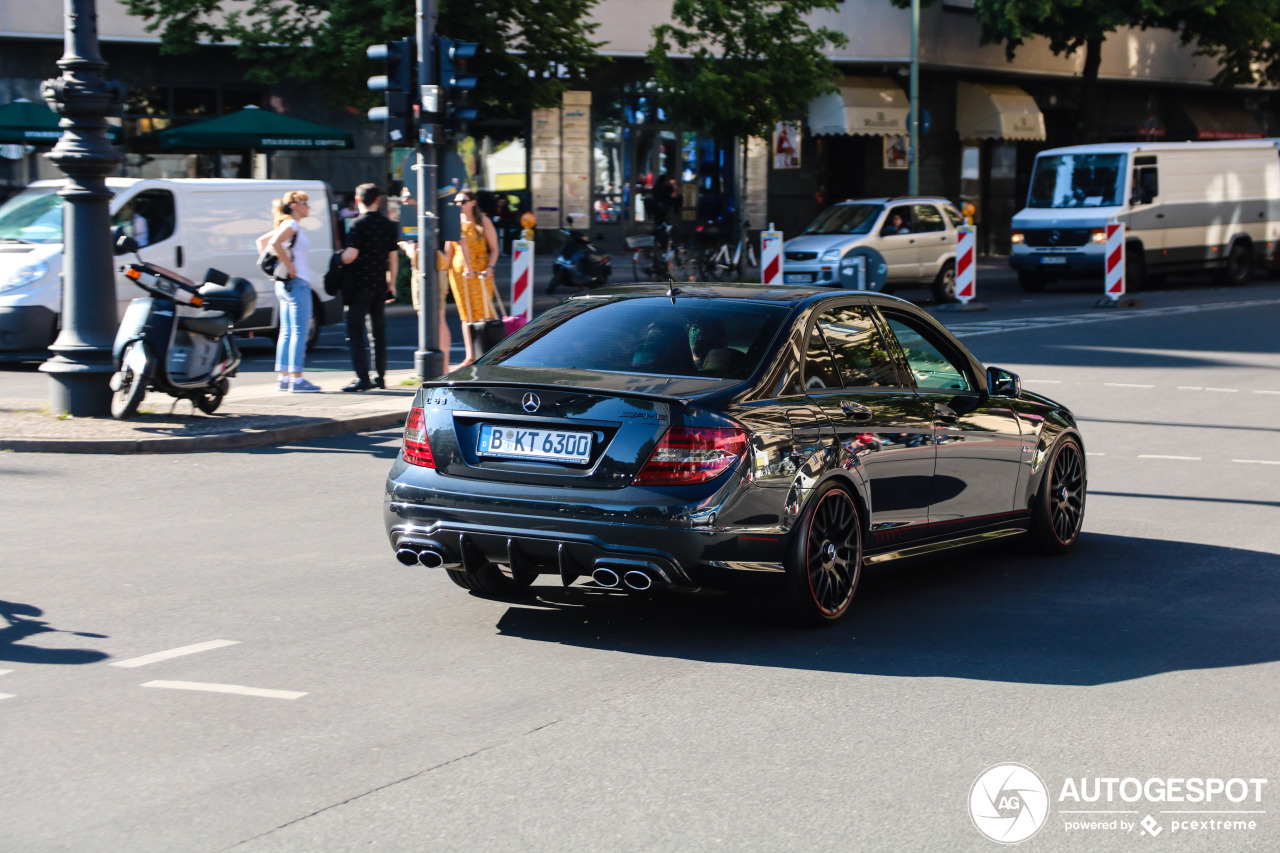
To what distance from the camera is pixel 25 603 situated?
22.4ft

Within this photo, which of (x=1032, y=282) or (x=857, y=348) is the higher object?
(x=857, y=348)

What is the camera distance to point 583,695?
548cm

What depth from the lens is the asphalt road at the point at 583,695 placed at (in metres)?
4.30

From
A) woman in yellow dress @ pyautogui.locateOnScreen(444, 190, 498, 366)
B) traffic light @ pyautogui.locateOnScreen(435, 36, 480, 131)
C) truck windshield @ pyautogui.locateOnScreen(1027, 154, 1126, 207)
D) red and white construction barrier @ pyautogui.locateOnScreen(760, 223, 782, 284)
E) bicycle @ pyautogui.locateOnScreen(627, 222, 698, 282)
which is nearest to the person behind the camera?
traffic light @ pyautogui.locateOnScreen(435, 36, 480, 131)

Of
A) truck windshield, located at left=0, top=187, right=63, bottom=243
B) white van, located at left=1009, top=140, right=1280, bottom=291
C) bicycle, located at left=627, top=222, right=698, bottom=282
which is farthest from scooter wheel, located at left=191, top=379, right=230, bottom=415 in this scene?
white van, located at left=1009, top=140, right=1280, bottom=291

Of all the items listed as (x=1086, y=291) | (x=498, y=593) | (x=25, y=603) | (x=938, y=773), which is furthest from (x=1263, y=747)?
(x=1086, y=291)

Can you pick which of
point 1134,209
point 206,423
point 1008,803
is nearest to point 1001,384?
point 1008,803

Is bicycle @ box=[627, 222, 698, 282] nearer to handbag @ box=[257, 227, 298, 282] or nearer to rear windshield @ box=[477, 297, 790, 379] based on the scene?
handbag @ box=[257, 227, 298, 282]

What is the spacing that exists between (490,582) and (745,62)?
2554 centimetres

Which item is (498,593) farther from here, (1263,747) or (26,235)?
(26,235)

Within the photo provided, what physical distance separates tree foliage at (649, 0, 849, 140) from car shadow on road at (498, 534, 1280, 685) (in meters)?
23.7

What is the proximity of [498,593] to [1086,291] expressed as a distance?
1032 inches

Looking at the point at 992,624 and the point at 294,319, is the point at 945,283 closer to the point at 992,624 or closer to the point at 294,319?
the point at 294,319

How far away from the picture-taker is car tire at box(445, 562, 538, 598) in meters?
6.93
